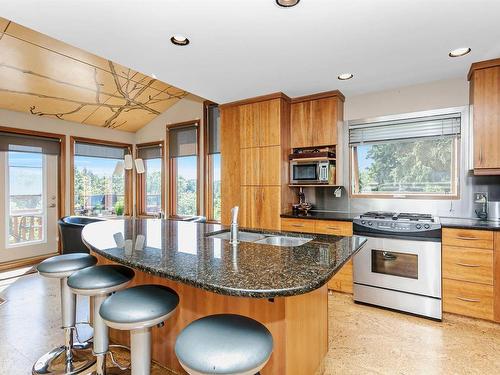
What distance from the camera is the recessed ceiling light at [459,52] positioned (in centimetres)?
250

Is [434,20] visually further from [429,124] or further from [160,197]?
[160,197]

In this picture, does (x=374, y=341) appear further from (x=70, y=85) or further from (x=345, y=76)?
(x=70, y=85)

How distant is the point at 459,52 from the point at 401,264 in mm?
2111

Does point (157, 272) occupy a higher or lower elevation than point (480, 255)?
higher

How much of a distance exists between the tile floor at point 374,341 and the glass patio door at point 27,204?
1764 millimetres

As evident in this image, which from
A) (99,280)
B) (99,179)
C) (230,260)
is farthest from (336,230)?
(99,179)

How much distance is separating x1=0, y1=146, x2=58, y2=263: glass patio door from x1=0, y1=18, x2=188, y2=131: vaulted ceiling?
2.68 ft

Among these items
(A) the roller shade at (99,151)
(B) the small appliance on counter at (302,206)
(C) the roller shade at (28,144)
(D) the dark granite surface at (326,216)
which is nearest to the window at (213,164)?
(B) the small appliance on counter at (302,206)

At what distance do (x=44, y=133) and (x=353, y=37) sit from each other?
5054mm

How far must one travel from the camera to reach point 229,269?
1.20 metres

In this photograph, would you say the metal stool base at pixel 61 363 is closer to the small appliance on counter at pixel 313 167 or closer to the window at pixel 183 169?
the small appliance on counter at pixel 313 167

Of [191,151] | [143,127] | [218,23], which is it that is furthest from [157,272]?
[143,127]

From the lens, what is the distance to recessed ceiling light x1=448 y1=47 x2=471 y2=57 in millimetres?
2498

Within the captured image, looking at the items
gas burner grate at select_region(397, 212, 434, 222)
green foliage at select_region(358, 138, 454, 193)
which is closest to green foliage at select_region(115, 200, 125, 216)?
green foliage at select_region(358, 138, 454, 193)
